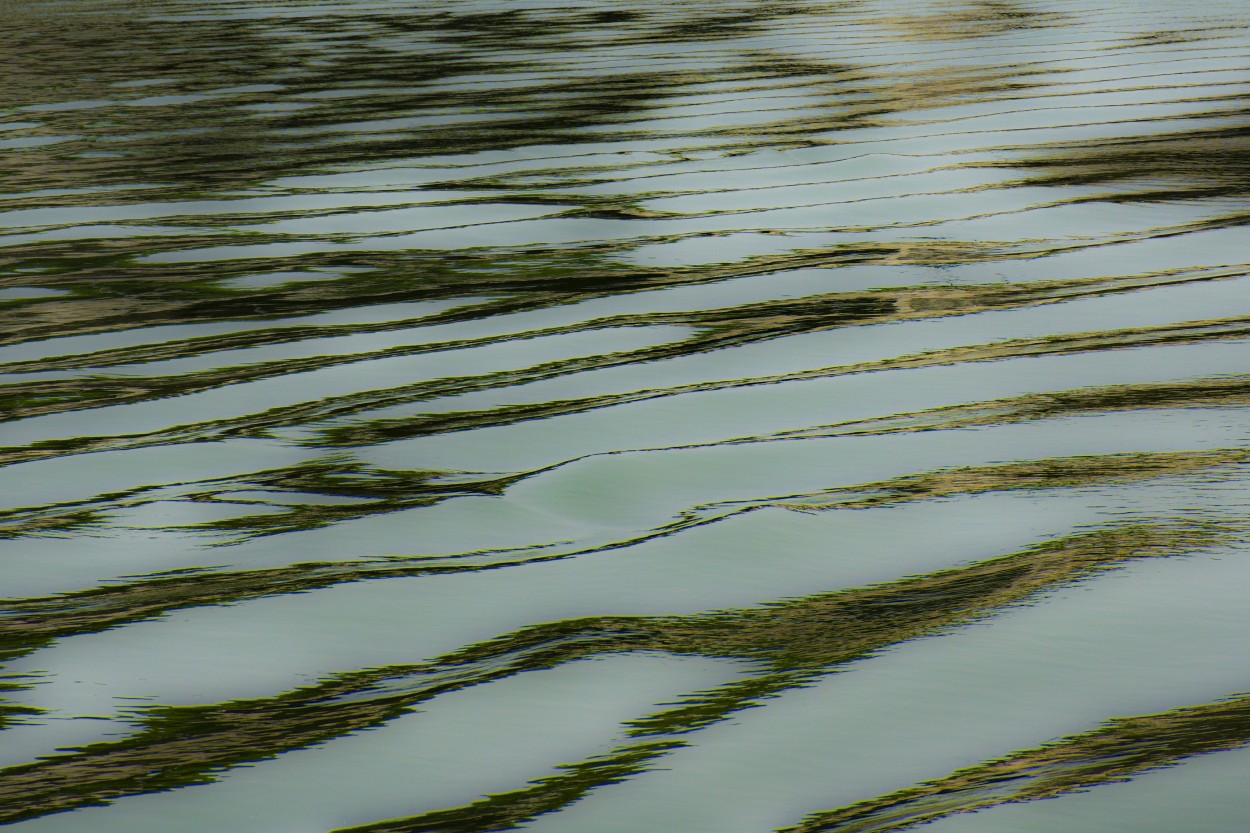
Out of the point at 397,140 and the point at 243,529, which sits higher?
the point at 397,140

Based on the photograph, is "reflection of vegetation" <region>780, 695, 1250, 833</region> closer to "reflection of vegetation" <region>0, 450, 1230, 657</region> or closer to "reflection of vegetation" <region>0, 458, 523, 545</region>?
"reflection of vegetation" <region>0, 450, 1230, 657</region>

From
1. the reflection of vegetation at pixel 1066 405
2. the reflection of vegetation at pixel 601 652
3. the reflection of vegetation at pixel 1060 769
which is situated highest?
the reflection of vegetation at pixel 1066 405

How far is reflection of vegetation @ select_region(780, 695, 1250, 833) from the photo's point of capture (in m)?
0.81

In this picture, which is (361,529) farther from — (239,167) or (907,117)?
(907,117)

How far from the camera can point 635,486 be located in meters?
1.32

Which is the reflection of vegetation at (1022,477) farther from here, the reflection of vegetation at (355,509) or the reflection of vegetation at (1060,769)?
the reflection of vegetation at (1060,769)

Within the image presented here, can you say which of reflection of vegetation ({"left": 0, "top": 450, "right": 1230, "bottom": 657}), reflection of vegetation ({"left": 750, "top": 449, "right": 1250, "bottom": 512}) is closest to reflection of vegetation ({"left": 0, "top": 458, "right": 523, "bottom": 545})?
reflection of vegetation ({"left": 0, "top": 450, "right": 1230, "bottom": 657})

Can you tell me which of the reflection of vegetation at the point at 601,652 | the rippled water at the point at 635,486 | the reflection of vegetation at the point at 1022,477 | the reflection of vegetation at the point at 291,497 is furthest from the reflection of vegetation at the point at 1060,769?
the reflection of vegetation at the point at 291,497

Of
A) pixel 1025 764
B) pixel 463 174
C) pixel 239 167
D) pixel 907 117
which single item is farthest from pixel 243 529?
pixel 907 117

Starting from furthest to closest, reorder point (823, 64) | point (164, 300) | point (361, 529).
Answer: point (823, 64) → point (164, 300) → point (361, 529)

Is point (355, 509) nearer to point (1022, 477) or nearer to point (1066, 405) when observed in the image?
point (1022, 477)

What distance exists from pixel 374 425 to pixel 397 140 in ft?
6.19

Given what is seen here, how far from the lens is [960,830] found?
80 cm

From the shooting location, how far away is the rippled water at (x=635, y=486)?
87 cm
